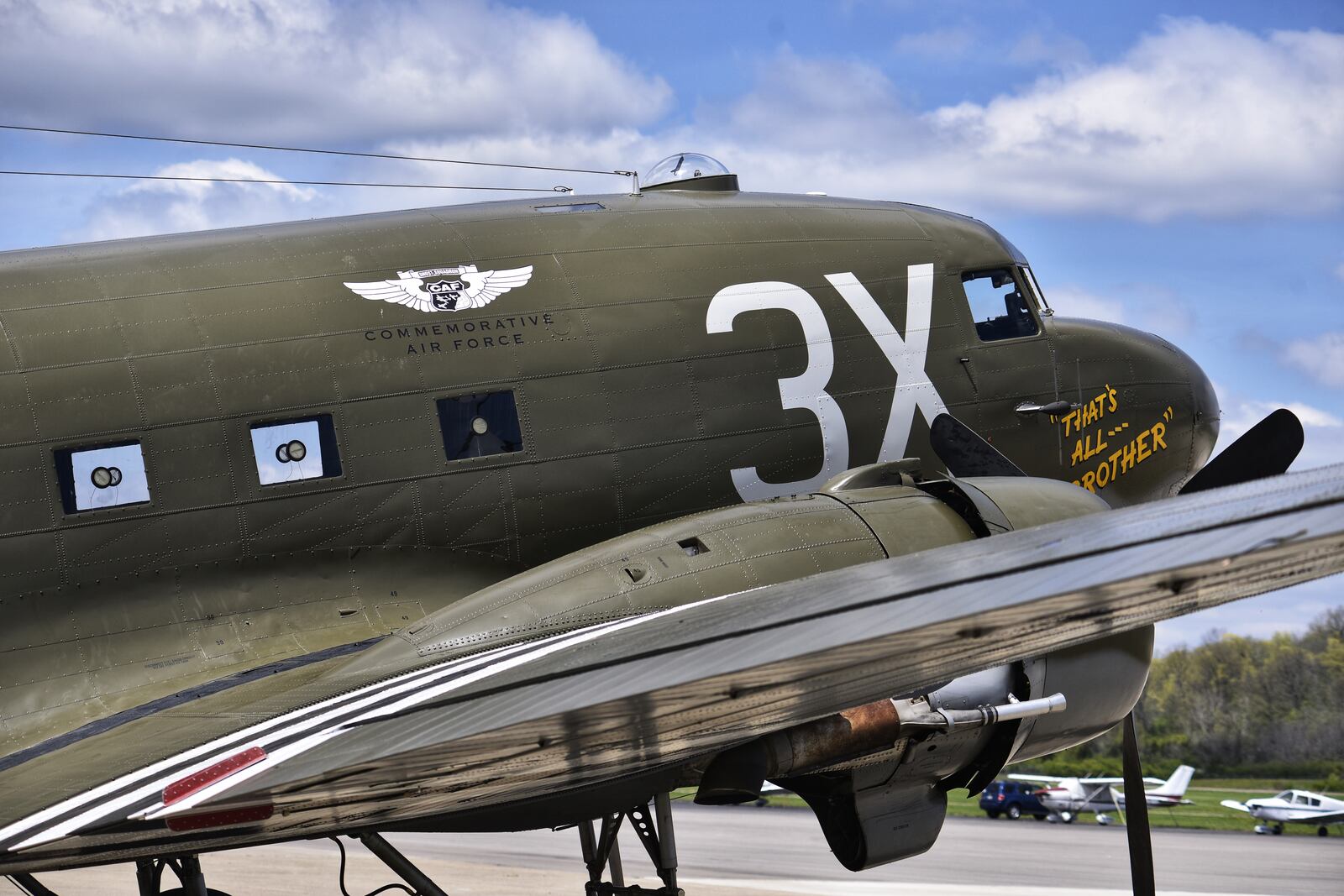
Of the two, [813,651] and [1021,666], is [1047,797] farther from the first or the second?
[813,651]

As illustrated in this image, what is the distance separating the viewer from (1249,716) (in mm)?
71062

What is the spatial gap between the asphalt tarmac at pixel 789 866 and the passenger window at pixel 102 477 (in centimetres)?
1439

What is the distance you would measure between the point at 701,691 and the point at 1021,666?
4418 millimetres

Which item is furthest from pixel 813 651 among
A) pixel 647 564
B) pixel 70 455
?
pixel 70 455

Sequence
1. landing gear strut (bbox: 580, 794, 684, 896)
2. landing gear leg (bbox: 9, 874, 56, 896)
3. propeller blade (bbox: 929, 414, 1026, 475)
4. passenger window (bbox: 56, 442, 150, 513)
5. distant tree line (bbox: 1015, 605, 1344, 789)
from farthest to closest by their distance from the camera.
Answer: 1. distant tree line (bbox: 1015, 605, 1344, 789)
2. propeller blade (bbox: 929, 414, 1026, 475)
3. landing gear leg (bbox: 9, 874, 56, 896)
4. passenger window (bbox: 56, 442, 150, 513)
5. landing gear strut (bbox: 580, 794, 684, 896)

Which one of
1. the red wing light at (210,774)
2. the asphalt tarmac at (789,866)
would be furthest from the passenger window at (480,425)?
the asphalt tarmac at (789,866)

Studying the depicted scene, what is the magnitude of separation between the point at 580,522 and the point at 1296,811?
48223 millimetres

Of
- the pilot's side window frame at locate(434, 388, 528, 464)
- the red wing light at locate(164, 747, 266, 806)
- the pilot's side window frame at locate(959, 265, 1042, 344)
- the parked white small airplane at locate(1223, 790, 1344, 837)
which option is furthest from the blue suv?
the red wing light at locate(164, 747, 266, 806)

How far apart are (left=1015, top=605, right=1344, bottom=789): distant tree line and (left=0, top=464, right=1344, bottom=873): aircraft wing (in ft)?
210

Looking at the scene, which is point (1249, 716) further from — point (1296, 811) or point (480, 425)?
point (480, 425)

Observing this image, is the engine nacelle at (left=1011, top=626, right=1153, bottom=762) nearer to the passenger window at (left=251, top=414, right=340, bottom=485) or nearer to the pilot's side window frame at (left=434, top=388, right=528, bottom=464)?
the pilot's side window frame at (left=434, top=388, right=528, bottom=464)

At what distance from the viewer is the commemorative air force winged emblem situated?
442 inches

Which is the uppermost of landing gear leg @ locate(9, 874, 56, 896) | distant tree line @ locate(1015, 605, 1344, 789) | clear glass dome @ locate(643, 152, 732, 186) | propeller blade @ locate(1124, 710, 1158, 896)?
clear glass dome @ locate(643, 152, 732, 186)

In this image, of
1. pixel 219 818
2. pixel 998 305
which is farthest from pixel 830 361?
pixel 219 818
